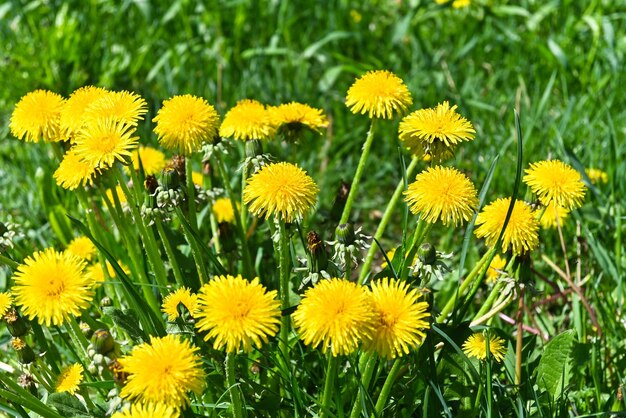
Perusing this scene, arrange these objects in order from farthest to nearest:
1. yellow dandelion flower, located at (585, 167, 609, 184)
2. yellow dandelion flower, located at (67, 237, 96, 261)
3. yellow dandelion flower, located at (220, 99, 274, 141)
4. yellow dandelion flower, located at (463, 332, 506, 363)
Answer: yellow dandelion flower, located at (585, 167, 609, 184) < yellow dandelion flower, located at (67, 237, 96, 261) < yellow dandelion flower, located at (220, 99, 274, 141) < yellow dandelion flower, located at (463, 332, 506, 363)

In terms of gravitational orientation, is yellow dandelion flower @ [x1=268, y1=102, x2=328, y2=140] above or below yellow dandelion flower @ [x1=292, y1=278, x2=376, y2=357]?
above

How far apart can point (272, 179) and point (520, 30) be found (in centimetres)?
285

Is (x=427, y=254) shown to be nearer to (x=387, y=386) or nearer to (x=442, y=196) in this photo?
(x=442, y=196)

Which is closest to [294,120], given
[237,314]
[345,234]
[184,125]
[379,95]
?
[379,95]

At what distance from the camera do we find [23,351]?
161 cm

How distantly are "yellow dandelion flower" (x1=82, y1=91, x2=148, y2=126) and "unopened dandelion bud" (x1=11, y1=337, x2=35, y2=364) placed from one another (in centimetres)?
48

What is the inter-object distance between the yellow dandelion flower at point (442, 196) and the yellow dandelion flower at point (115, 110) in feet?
1.83

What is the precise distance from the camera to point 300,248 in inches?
90.8

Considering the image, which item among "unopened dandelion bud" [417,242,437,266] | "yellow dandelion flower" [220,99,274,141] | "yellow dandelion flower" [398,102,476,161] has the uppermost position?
"yellow dandelion flower" [220,99,274,141]

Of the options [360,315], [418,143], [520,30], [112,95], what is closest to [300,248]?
[418,143]

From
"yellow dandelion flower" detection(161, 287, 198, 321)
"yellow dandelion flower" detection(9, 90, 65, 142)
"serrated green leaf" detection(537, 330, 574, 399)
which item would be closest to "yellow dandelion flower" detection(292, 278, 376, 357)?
"yellow dandelion flower" detection(161, 287, 198, 321)

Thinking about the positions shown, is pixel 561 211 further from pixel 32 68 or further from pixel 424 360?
pixel 32 68

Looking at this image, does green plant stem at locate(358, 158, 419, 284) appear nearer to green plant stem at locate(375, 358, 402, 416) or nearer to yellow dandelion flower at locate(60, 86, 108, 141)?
green plant stem at locate(375, 358, 402, 416)

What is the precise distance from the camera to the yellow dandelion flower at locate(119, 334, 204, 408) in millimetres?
1186
